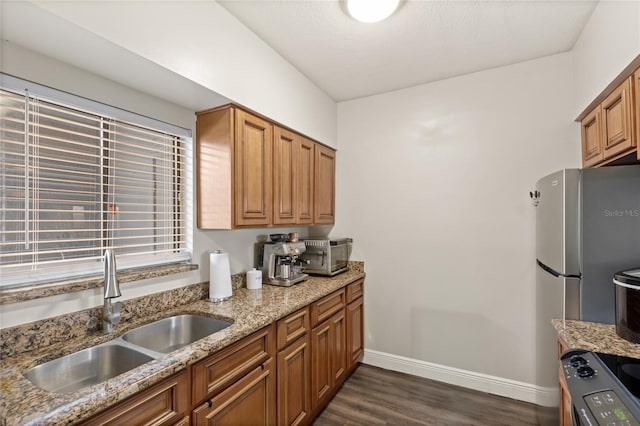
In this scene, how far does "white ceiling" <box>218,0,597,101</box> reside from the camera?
67.8 inches

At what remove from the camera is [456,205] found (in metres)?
2.58

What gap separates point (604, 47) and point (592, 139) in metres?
0.56

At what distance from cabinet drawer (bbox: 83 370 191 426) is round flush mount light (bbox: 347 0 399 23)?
1.94 m

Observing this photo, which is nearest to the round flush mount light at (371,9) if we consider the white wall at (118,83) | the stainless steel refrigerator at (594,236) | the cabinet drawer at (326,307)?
the white wall at (118,83)

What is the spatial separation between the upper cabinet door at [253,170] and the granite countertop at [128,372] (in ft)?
1.72

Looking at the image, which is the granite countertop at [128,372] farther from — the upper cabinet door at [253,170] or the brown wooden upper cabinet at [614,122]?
the brown wooden upper cabinet at [614,122]

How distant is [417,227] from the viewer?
8.94ft

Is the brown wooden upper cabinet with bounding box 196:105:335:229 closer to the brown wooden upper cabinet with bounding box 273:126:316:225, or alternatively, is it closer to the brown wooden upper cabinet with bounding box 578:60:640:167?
the brown wooden upper cabinet with bounding box 273:126:316:225

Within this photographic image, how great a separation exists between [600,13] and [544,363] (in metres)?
2.04

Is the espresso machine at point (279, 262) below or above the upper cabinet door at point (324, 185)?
below

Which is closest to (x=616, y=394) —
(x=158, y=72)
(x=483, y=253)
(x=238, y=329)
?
(x=238, y=329)

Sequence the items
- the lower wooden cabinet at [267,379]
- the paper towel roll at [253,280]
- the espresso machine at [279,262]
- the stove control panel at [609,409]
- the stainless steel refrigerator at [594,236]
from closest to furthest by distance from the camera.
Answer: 1. the stove control panel at [609,409]
2. the lower wooden cabinet at [267,379]
3. the stainless steel refrigerator at [594,236]
4. the paper towel roll at [253,280]
5. the espresso machine at [279,262]

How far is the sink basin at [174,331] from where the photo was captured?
155 cm

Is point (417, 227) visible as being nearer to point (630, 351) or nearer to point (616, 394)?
point (630, 351)
